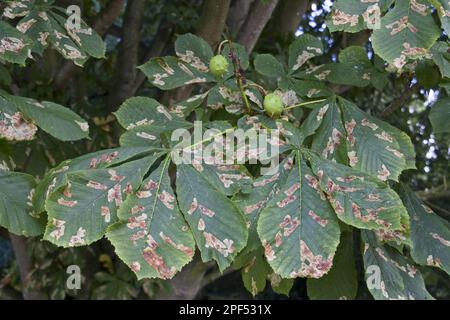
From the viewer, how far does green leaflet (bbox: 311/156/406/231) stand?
80cm

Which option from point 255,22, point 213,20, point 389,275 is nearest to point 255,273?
point 389,275

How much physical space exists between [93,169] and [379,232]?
477 mm

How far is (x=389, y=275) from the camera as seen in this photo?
951 mm

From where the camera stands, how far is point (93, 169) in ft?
2.82

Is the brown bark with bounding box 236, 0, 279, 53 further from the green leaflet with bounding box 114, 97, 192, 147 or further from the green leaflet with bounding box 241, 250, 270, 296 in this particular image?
the green leaflet with bounding box 241, 250, 270, 296

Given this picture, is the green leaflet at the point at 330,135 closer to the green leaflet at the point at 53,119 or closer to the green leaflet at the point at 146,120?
the green leaflet at the point at 146,120

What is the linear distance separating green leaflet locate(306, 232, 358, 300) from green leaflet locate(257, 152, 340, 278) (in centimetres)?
37

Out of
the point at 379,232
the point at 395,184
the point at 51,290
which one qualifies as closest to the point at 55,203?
the point at 379,232

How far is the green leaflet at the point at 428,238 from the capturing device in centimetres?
104

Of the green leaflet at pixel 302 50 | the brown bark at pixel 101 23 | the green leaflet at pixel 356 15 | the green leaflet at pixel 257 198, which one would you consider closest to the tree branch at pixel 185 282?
the brown bark at pixel 101 23

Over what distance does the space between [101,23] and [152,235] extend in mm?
1252
